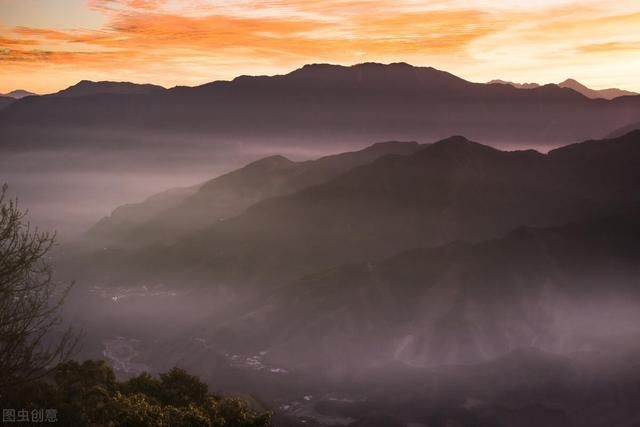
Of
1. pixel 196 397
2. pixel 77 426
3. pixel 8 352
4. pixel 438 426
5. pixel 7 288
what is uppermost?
pixel 7 288

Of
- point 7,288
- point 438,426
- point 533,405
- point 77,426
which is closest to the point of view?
point 7,288

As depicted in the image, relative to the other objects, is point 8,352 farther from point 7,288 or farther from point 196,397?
point 196,397

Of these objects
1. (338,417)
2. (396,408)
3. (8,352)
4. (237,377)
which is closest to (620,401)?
(396,408)

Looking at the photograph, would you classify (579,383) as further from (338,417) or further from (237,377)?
(237,377)

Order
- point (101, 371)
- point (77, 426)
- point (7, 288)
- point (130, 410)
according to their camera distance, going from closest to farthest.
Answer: point (7, 288), point (130, 410), point (77, 426), point (101, 371)

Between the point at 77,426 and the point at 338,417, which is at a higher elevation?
the point at 77,426

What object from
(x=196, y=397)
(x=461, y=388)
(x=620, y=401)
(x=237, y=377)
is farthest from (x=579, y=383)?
(x=196, y=397)

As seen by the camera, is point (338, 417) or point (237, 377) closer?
point (338, 417)
